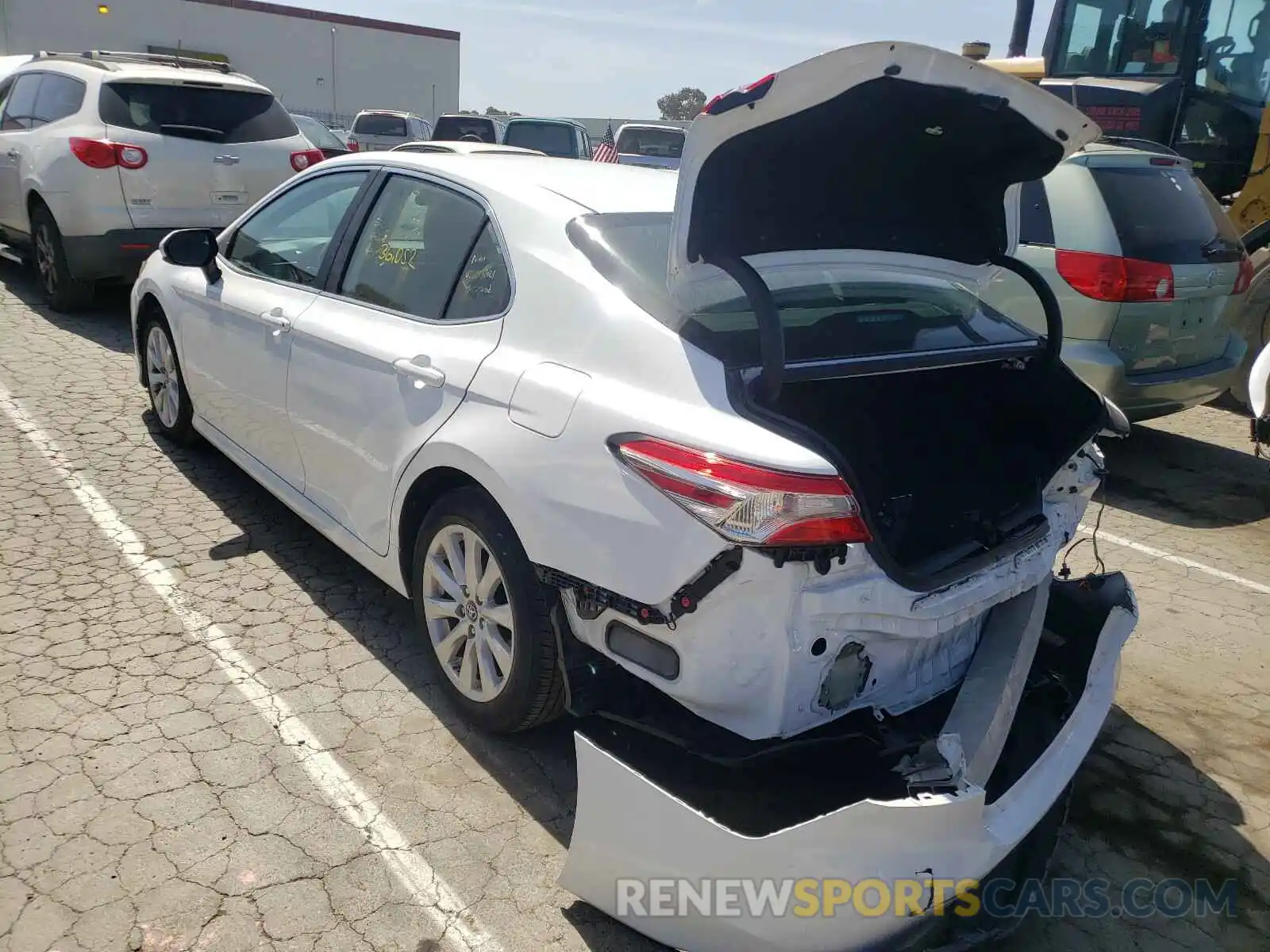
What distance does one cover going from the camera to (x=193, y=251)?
4309 millimetres

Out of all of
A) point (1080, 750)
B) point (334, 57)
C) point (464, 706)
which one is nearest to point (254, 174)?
point (464, 706)

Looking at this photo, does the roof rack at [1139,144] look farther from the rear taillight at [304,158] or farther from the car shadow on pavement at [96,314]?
the car shadow on pavement at [96,314]

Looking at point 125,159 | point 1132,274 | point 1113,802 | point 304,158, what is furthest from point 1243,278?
point 125,159

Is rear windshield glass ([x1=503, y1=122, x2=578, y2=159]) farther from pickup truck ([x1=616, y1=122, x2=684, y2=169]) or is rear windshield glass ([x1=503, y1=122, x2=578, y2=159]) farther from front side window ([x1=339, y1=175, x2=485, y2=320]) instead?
front side window ([x1=339, y1=175, x2=485, y2=320])

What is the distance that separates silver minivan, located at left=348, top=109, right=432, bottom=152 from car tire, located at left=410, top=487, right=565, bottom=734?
18.9 metres

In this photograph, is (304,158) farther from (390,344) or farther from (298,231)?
(390,344)

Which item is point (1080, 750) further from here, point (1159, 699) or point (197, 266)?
point (197, 266)

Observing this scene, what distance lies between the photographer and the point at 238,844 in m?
2.60

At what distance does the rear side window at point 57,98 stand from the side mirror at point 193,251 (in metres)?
4.14

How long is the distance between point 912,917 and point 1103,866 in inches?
42.0

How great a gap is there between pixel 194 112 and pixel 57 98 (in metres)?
1.13

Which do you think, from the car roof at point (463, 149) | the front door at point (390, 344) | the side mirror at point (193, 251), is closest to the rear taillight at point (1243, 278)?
the car roof at point (463, 149)

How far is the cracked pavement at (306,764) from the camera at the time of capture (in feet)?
7.95

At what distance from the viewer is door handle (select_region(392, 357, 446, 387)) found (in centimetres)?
294
